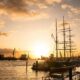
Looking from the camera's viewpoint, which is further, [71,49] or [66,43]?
[71,49]

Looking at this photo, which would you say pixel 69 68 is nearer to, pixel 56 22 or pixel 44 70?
pixel 56 22

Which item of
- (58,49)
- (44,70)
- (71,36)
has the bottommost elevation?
(44,70)

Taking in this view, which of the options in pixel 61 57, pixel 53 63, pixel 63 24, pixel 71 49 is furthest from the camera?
pixel 71 49

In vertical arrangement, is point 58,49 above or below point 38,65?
above

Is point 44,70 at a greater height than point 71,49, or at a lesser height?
lesser

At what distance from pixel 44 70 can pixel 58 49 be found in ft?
56.8

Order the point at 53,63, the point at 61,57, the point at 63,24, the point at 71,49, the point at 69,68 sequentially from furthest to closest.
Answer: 1. the point at 71,49
2. the point at 61,57
3. the point at 63,24
4. the point at 53,63
5. the point at 69,68

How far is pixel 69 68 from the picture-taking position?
11609 millimetres

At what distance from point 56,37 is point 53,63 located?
35.9 ft

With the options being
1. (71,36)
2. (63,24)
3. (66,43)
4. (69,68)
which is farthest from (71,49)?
(69,68)

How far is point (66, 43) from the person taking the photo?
109000 mm

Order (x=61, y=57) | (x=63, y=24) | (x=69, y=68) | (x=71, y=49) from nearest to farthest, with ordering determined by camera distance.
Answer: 1. (x=69, y=68)
2. (x=63, y=24)
3. (x=61, y=57)
4. (x=71, y=49)

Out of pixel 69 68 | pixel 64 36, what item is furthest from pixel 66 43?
pixel 69 68

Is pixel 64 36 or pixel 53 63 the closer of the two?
pixel 53 63
